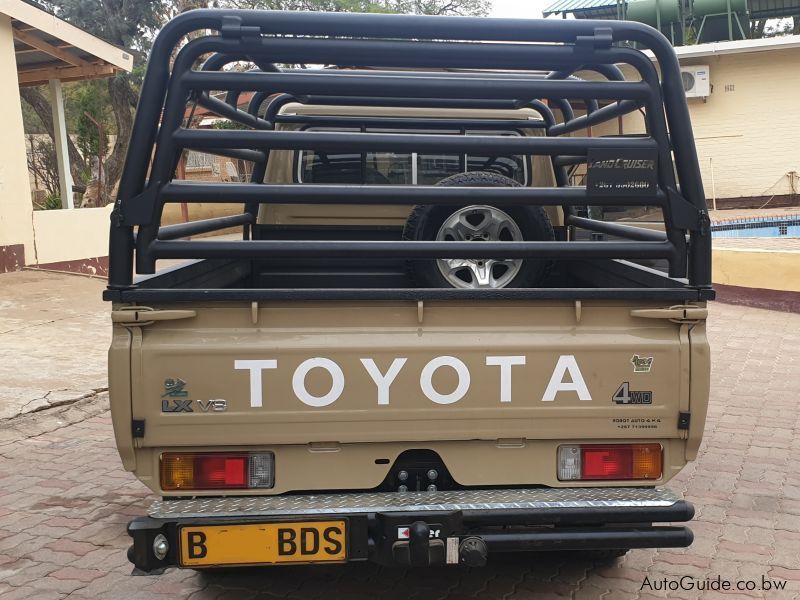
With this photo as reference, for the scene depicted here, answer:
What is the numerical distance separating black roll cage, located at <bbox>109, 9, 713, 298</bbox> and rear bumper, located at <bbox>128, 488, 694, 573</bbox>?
0.75 metres

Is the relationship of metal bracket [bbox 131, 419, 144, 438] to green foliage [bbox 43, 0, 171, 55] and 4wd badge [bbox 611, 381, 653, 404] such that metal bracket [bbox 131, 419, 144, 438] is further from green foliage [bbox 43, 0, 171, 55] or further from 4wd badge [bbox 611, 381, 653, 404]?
green foliage [bbox 43, 0, 171, 55]

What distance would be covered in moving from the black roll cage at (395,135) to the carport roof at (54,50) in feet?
30.7

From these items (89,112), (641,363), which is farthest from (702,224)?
(89,112)

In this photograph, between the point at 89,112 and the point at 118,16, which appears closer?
the point at 89,112

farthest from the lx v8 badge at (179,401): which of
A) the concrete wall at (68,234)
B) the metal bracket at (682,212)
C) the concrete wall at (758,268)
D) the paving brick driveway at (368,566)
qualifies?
the concrete wall at (68,234)

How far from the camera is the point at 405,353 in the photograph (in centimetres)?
273

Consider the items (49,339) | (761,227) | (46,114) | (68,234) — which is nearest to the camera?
(49,339)

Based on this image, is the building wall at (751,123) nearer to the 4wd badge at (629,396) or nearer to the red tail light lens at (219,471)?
the 4wd badge at (629,396)

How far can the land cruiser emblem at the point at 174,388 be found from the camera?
8.79ft

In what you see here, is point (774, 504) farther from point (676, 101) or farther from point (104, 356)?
point (104, 356)

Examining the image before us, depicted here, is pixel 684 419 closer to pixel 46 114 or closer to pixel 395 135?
pixel 395 135

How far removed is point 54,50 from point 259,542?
37.6ft

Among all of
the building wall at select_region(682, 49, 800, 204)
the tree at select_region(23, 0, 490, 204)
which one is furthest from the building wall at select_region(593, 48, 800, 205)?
the tree at select_region(23, 0, 490, 204)

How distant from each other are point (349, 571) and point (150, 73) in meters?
2.27
